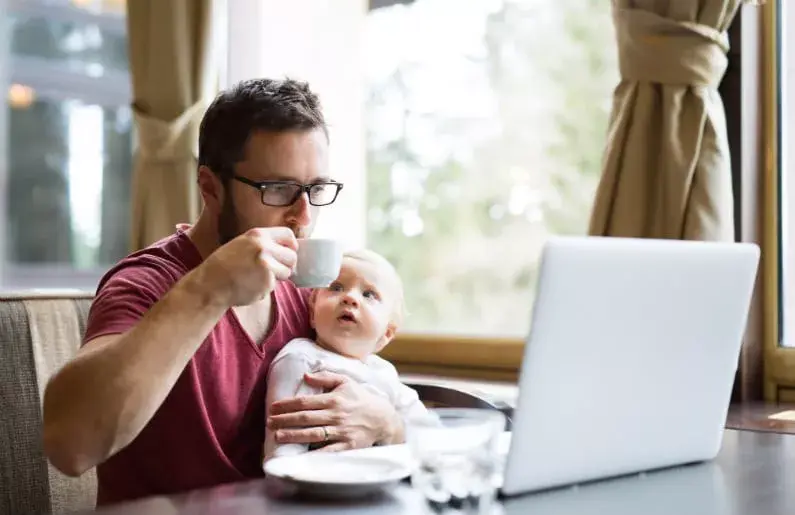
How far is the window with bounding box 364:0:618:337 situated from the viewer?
2740mm

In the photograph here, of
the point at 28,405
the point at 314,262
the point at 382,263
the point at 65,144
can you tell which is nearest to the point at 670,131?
the point at 382,263

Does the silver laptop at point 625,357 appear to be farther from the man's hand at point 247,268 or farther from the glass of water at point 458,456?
the man's hand at point 247,268

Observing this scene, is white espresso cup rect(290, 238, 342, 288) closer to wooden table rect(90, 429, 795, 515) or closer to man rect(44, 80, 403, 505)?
man rect(44, 80, 403, 505)

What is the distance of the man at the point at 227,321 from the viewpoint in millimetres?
1323

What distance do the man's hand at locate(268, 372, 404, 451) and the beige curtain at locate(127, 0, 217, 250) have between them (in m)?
1.59

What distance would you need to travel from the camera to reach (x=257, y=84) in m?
1.73

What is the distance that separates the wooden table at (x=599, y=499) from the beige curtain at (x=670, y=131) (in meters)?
0.89

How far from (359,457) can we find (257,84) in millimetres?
770

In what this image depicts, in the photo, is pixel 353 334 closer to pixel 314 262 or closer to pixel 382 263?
pixel 382 263

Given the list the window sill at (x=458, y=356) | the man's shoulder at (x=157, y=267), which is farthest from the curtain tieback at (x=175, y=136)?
the man's shoulder at (x=157, y=267)

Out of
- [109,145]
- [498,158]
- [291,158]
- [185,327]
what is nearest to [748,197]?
[498,158]

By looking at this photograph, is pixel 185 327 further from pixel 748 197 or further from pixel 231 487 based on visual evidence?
pixel 748 197

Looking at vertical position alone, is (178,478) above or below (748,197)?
below

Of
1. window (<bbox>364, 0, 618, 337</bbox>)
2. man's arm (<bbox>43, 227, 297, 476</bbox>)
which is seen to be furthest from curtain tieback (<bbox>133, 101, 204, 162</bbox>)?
man's arm (<bbox>43, 227, 297, 476</bbox>)
